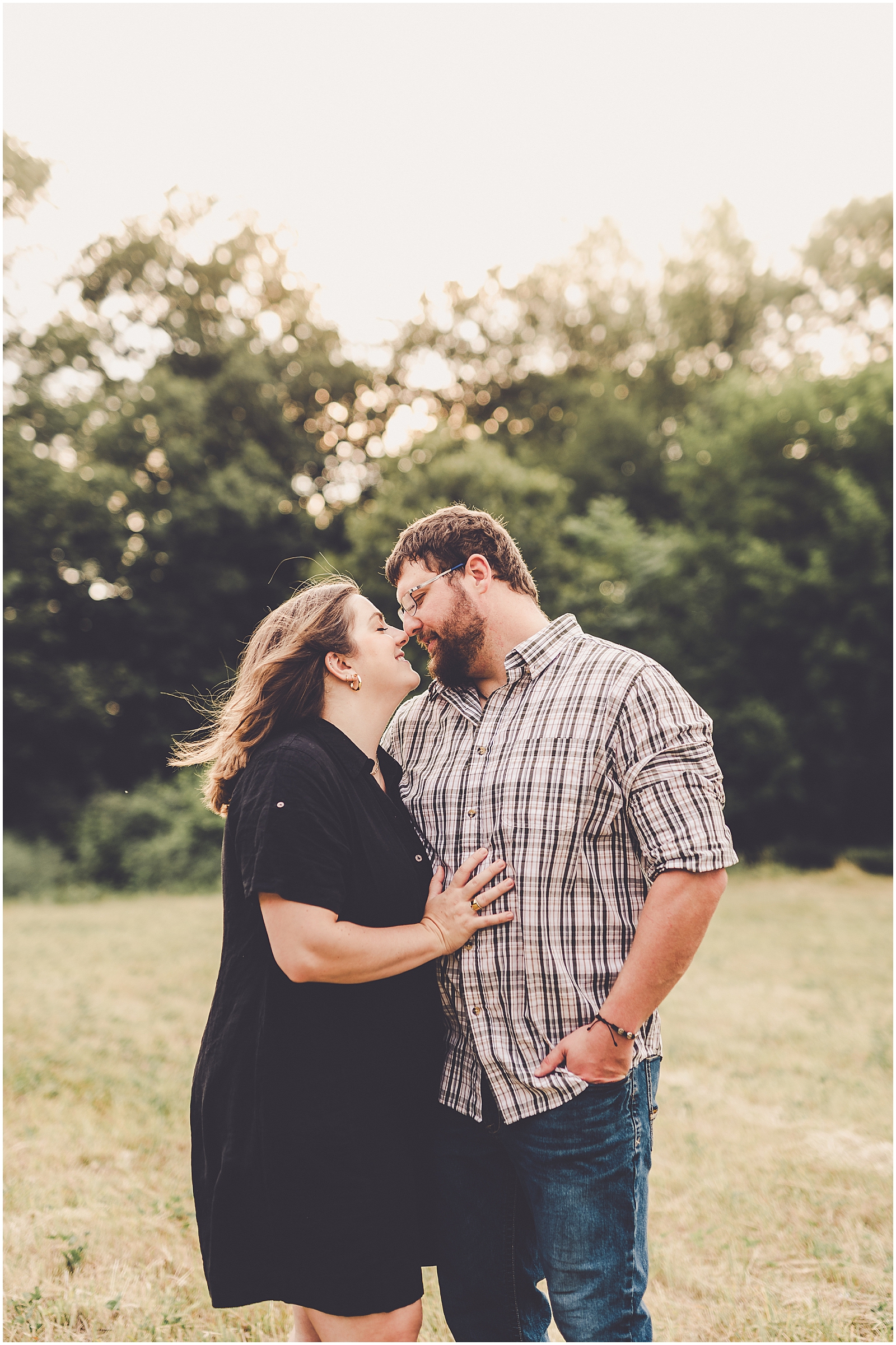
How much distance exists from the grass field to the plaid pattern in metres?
1.80

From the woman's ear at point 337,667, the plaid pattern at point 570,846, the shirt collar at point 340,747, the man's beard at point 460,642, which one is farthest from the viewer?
the man's beard at point 460,642

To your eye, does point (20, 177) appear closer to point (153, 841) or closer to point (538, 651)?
point (153, 841)

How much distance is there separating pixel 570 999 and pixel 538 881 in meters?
0.27

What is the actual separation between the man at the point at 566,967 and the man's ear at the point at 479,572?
245mm

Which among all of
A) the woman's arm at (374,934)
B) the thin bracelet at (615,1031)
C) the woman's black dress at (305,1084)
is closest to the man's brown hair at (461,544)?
the woman's black dress at (305,1084)

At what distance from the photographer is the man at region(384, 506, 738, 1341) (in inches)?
81.0

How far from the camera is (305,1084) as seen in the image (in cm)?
206

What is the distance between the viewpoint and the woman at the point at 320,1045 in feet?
6.64

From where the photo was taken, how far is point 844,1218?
4.12 metres

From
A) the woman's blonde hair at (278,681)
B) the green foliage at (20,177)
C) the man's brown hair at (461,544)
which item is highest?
the green foliage at (20,177)

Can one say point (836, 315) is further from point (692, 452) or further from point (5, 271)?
point (5, 271)

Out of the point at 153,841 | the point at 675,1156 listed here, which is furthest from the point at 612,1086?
the point at 153,841

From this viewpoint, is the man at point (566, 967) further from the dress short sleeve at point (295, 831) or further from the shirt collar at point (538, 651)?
the dress short sleeve at point (295, 831)

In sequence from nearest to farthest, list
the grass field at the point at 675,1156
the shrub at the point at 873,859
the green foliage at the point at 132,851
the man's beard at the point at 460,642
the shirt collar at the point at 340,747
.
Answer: the shirt collar at the point at 340,747 < the man's beard at the point at 460,642 < the grass field at the point at 675,1156 < the shrub at the point at 873,859 < the green foliage at the point at 132,851
